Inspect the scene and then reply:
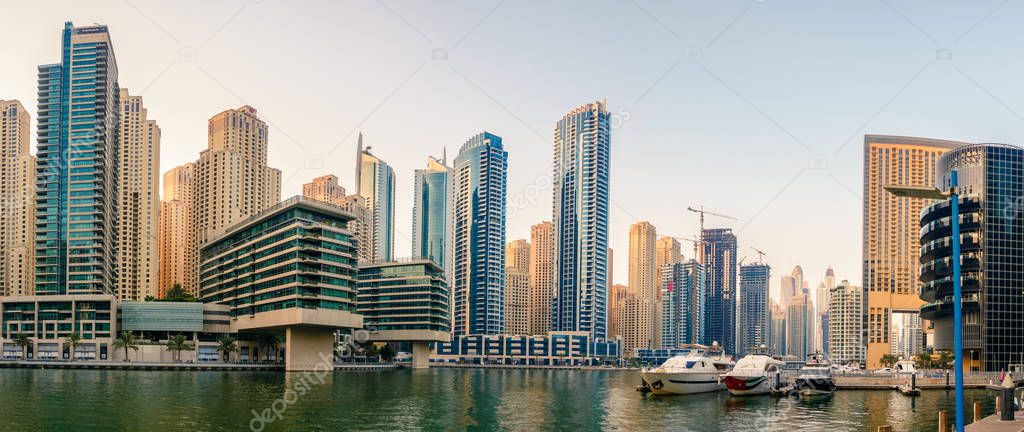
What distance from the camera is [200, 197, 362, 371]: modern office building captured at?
143875mm

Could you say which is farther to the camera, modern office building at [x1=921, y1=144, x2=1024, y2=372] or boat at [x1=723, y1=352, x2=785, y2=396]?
modern office building at [x1=921, y1=144, x2=1024, y2=372]

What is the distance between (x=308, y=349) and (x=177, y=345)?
3053cm

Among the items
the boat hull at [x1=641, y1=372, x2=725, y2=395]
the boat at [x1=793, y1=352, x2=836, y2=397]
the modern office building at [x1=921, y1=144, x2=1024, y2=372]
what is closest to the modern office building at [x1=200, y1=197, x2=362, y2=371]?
the boat hull at [x1=641, y1=372, x2=725, y2=395]

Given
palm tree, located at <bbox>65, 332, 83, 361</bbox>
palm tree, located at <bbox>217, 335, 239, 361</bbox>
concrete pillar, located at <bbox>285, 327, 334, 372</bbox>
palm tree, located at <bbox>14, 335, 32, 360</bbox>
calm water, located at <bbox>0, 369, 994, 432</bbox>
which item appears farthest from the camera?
palm tree, located at <bbox>217, 335, 239, 361</bbox>

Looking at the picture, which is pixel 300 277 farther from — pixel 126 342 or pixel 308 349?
pixel 126 342

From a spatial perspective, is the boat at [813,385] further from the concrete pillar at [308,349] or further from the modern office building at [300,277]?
the concrete pillar at [308,349]

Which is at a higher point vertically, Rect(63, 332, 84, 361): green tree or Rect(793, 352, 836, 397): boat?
Rect(793, 352, 836, 397): boat

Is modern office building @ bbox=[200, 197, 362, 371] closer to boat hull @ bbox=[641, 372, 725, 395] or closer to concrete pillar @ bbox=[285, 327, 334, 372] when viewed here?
concrete pillar @ bbox=[285, 327, 334, 372]

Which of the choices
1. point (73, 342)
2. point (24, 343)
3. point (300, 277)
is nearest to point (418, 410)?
point (300, 277)

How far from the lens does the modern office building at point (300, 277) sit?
14388 cm

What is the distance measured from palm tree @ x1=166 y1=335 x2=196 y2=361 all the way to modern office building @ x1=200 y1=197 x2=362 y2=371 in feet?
39.5

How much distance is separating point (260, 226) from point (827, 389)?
363 feet

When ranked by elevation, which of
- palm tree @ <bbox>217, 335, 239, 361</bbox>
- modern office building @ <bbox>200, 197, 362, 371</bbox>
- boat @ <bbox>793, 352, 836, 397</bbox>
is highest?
modern office building @ <bbox>200, 197, 362, 371</bbox>

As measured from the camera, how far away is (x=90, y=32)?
181 meters
